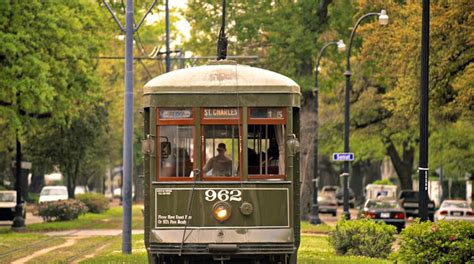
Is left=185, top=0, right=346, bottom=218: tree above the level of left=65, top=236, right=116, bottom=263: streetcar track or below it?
above

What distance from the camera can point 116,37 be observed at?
7006 cm

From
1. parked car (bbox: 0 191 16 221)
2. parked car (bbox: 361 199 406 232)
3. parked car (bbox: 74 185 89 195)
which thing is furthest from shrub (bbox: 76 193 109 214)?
parked car (bbox: 74 185 89 195)

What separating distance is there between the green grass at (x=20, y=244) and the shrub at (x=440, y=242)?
12251mm

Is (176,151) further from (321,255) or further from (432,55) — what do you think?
(432,55)

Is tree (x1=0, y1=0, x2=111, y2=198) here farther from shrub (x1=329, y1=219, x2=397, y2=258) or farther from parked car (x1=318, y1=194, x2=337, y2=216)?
parked car (x1=318, y1=194, x2=337, y2=216)

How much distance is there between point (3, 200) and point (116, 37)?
20962mm

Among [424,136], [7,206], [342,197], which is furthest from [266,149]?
[342,197]

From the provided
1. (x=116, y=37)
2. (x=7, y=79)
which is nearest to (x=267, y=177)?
(x=7, y=79)

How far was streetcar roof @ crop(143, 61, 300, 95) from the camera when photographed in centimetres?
1816

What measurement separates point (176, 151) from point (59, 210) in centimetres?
3721

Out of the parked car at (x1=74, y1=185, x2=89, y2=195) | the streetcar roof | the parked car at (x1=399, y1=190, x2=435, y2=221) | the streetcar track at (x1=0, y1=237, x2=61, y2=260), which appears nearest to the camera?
the streetcar roof

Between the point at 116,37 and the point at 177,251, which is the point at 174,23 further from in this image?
the point at 177,251

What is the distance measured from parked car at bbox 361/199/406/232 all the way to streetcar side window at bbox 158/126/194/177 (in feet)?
98.4

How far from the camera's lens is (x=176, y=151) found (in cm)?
1809
